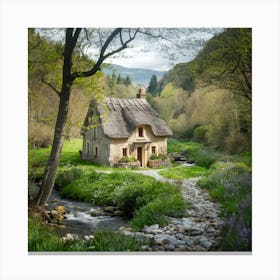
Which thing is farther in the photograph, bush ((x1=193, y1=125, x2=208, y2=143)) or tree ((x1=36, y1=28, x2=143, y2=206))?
bush ((x1=193, y1=125, x2=208, y2=143))

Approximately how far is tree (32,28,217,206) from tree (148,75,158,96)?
1.50 ft

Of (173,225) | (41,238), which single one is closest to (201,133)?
→ (173,225)

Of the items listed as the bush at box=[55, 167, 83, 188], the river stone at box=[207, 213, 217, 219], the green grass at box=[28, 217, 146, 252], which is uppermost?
the bush at box=[55, 167, 83, 188]

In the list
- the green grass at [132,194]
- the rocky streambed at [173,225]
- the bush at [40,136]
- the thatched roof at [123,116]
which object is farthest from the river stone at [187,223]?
the bush at [40,136]

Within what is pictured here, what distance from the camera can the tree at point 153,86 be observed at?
4.97 meters

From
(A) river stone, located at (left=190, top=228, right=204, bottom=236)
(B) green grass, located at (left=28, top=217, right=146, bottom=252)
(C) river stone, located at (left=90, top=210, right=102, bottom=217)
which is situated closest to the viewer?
(B) green grass, located at (left=28, top=217, right=146, bottom=252)

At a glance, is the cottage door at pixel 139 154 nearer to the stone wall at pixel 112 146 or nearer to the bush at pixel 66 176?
the stone wall at pixel 112 146

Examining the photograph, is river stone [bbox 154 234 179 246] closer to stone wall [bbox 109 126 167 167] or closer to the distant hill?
stone wall [bbox 109 126 167 167]

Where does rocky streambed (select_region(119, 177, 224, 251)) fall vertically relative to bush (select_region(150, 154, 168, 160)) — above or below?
below

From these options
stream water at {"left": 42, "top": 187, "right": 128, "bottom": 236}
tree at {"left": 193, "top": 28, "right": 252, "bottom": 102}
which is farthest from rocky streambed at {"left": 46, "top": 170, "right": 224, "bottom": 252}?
tree at {"left": 193, "top": 28, "right": 252, "bottom": 102}

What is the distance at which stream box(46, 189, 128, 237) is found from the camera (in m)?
4.58
